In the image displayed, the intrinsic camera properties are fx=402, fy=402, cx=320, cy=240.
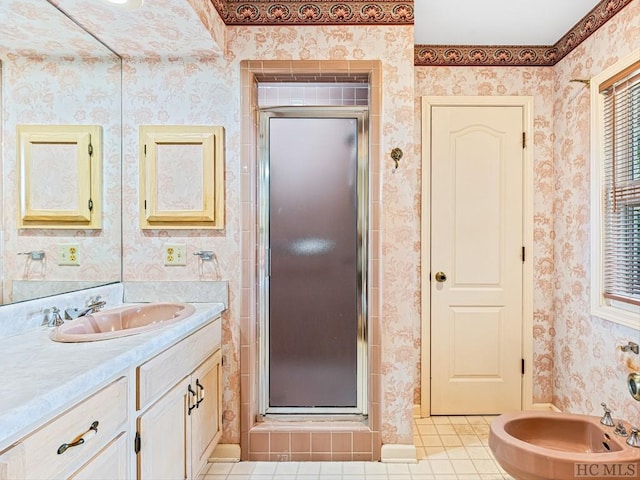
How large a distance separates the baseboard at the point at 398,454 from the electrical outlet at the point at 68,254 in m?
1.85

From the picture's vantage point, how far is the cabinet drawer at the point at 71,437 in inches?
34.1

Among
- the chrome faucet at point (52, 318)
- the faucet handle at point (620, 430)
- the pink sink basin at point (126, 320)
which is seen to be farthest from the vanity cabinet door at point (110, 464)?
the faucet handle at point (620, 430)

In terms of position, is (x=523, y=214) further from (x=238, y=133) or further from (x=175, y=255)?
(x=175, y=255)

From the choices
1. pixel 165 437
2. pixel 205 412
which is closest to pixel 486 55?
pixel 205 412

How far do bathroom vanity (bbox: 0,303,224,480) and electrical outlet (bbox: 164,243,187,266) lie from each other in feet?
1.15

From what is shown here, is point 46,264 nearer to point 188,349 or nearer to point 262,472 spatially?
point 188,349

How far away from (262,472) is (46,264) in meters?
1.46

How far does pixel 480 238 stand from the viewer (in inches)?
107

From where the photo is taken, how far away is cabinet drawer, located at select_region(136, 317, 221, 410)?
1390mm

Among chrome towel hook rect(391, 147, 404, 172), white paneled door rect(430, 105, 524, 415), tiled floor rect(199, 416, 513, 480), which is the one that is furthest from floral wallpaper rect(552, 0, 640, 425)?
chrome towel hook rect(391, 147, 404, 172)

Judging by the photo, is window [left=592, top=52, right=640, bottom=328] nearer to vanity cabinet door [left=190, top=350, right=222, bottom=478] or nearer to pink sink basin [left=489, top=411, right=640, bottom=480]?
pink sink basin [left=489, top=411, right=640, bottom=480]

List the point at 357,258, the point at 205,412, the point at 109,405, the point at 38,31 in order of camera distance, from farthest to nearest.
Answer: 1. the point at 357,258
2. the point at 205,412
3. the point at 38,31
4. the point at 109,405

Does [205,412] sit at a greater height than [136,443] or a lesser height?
lesser

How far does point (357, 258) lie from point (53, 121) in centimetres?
165
